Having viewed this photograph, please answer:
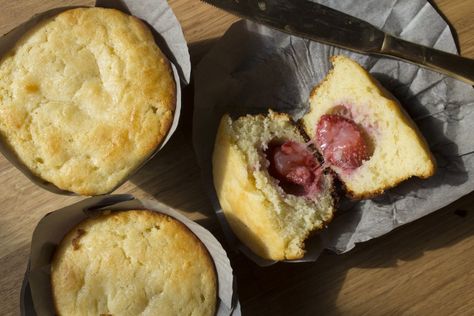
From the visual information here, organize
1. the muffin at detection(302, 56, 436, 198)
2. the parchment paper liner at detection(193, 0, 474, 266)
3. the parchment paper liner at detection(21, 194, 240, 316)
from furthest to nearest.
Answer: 1. the parchment paper liner at detection(193, 0, 474, 266)
2. the muffin at detection(302, 56, 436, 198)
3. the parchment paper liner at detection(21, 194, 240, 316)

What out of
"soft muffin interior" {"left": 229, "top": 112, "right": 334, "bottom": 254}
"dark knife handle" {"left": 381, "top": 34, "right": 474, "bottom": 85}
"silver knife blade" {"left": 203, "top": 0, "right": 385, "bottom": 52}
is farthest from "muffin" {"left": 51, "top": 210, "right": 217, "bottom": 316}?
"dark knife handle" {"left": 381, "top": 34, "right": 474, "bottom": 85}

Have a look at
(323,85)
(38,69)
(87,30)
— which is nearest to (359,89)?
(323,85)

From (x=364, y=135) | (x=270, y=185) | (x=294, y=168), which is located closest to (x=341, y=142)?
(x=364, y=135)

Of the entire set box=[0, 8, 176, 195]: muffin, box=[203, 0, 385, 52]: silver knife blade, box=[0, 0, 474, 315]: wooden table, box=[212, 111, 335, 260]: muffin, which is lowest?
box=[0, 0, 474, 315]: wooden table

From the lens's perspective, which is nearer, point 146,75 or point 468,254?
point 146,75

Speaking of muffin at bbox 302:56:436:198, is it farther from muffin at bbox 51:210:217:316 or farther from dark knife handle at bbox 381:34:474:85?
muffin at bbox 51:210:217:316

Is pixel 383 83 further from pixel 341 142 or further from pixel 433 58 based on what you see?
pixel 341 142

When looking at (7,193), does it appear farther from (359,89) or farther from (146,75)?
(359,89)
